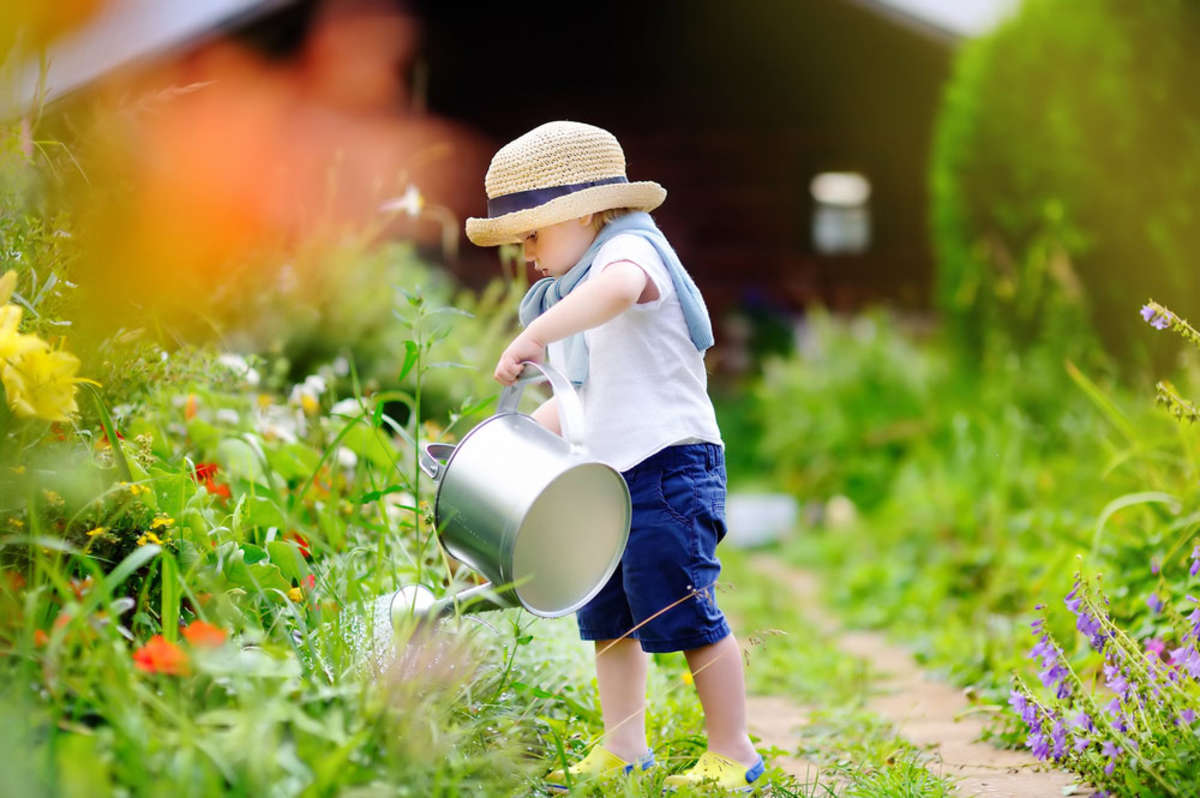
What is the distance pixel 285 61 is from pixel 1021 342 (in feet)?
16.9

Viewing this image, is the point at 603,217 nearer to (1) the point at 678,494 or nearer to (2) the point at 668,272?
(2) the point at 668,272

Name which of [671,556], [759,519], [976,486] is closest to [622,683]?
[671,556]

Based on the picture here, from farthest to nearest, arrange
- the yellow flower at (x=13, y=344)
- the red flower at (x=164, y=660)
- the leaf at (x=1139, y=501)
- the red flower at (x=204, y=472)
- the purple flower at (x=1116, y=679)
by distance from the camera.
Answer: the leaf at (x=1139, y=501) → the red flower at (x=204, y=472) → the purple flower at (x=1116, y=679) → the yellow flower at (x=13, y=344) → the red flower at (x=164, y=660)

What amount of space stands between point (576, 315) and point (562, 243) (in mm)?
265

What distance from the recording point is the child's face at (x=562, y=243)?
7.00 feet

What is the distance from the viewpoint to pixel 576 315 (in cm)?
192

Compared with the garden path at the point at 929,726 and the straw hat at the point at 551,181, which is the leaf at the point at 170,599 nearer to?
the straw hat at the point at 551,181

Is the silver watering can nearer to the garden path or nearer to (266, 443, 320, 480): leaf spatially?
the garden path

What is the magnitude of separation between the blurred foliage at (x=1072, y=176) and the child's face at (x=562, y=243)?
3507 mm

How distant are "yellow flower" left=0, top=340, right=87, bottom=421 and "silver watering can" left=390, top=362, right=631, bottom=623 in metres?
0.58

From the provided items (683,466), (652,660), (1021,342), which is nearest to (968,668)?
(652,660)

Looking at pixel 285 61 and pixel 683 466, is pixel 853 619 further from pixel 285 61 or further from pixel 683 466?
pixel 285 61

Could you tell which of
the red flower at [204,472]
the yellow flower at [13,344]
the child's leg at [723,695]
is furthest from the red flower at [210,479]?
the child's leg at [723,695]

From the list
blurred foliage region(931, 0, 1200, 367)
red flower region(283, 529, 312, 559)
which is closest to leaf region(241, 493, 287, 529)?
red flower region(283, 529, 312, 559)
